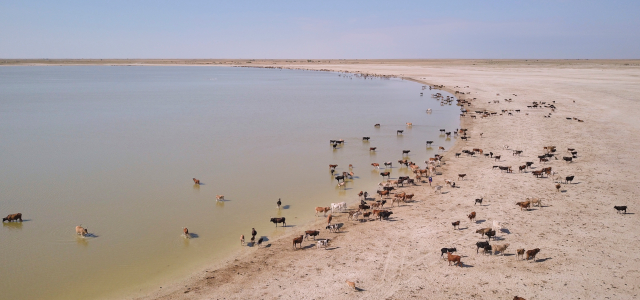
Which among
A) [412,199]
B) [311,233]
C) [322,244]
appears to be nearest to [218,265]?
[311,233]

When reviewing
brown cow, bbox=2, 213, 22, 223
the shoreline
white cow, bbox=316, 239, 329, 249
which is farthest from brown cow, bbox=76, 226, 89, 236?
white cow, bbox=316, 239, 329, 249

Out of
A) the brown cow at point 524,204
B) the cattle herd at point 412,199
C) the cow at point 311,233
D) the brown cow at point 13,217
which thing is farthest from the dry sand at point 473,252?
the brown cow at point 13,217

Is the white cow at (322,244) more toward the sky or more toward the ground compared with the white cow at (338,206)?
more toward the ground

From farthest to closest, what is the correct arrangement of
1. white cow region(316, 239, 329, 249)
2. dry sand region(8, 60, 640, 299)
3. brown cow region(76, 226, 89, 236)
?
brown cow region(76, 226, 89, 236) < white cow region(316, 239, 329, 249) < dry sand region(8, 60, 640, 299)

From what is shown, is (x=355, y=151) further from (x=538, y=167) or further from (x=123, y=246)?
(x=123, y=246)

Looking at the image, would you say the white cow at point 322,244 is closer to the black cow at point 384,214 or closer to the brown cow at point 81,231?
the black cow at point 384,214

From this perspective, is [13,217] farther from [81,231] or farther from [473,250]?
[473,250]

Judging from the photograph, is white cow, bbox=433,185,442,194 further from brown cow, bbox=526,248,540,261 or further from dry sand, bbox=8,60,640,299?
brown cow, bbox=526,248,540,261

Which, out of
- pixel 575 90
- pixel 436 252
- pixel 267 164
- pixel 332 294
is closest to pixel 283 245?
pixel 332 294
